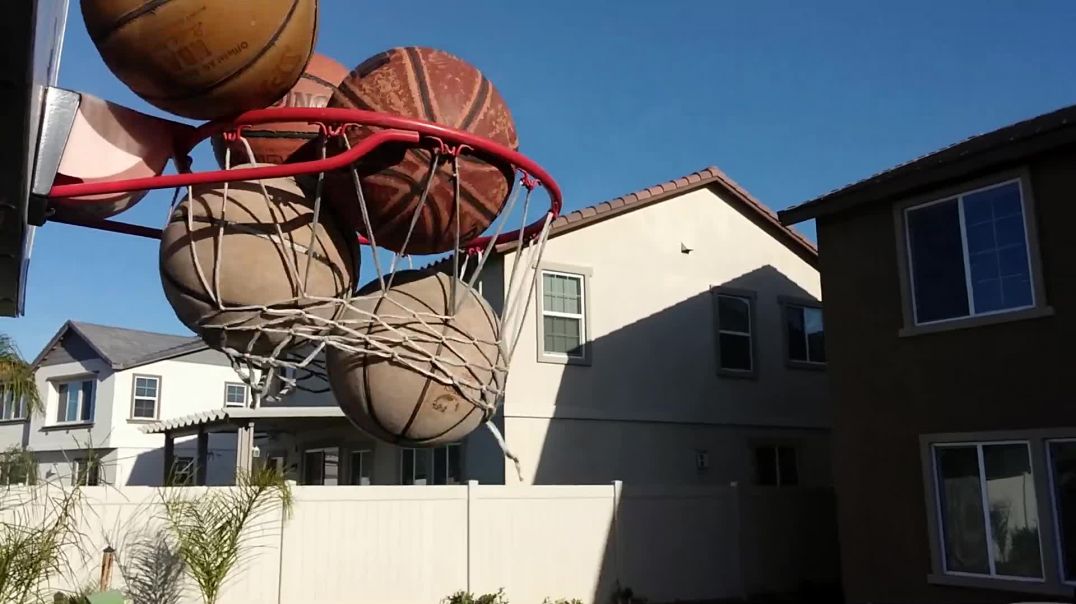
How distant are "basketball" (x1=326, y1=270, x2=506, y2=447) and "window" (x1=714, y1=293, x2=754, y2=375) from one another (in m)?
13.3

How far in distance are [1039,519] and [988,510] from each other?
23.6 inches

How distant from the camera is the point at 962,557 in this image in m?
10.9

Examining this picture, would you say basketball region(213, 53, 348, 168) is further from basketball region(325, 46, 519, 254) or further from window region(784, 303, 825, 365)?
window region(784, 303, 825, 365)

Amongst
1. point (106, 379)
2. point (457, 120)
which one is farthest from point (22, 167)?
point (106, 379)

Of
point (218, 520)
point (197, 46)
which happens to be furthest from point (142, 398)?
point (197, 46)

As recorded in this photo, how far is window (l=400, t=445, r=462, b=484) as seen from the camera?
628 inches

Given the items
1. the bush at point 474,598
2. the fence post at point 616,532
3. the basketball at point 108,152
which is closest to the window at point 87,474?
the bush at point 474,598

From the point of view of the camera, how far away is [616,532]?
13.6 metres

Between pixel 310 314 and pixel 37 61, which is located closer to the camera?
pixel 37 61

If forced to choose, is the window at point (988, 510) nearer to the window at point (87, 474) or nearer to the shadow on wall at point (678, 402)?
the shadow on wall at point (678, 402)

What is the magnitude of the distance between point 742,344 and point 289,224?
14.6 meters

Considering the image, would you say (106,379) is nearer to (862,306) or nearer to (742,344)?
(742,344)

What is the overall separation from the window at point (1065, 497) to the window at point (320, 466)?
45.1 ft

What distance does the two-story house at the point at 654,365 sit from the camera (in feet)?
50.5
